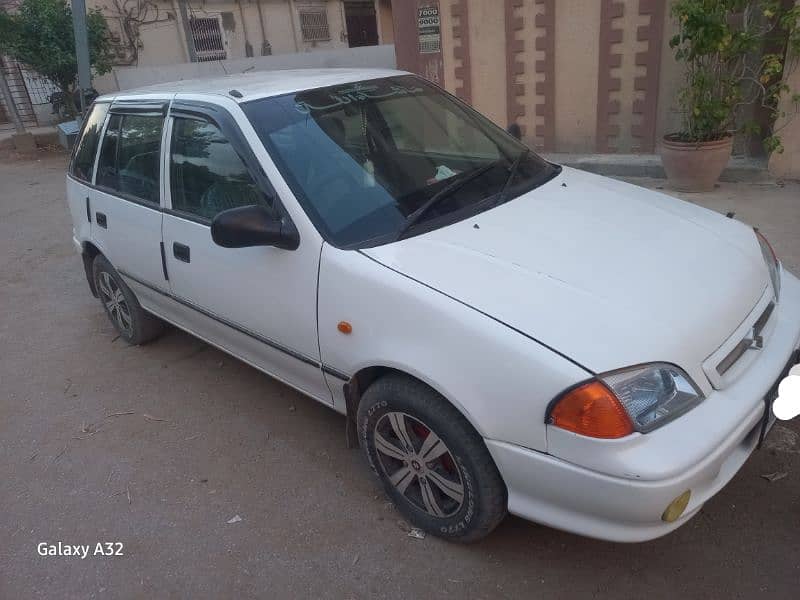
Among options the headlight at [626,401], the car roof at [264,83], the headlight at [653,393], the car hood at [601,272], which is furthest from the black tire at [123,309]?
the headlight at [653,393]

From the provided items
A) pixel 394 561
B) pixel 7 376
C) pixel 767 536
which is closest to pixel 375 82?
pixel 394 561

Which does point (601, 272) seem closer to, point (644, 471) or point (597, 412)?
point (597, 412)

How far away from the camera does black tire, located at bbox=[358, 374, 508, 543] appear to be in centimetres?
218

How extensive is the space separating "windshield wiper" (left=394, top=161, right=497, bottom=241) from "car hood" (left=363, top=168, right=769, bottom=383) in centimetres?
10

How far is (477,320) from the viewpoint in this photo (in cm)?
205

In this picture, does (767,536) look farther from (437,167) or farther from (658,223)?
(437,167)

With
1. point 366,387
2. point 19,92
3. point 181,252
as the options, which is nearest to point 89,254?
point 181,252

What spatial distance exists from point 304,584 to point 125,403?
6.46ft

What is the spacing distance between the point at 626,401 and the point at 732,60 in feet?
17.6

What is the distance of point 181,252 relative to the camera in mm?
3252

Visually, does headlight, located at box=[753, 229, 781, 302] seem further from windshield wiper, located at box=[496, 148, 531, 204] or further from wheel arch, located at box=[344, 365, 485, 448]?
wheel arch, located at box=[344, 365, 485, 448]

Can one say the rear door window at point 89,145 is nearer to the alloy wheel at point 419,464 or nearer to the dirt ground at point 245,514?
the dirt ground at point 245,514

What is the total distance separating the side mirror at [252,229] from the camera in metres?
2.50

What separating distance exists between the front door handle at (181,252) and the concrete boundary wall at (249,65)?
14.8 m
